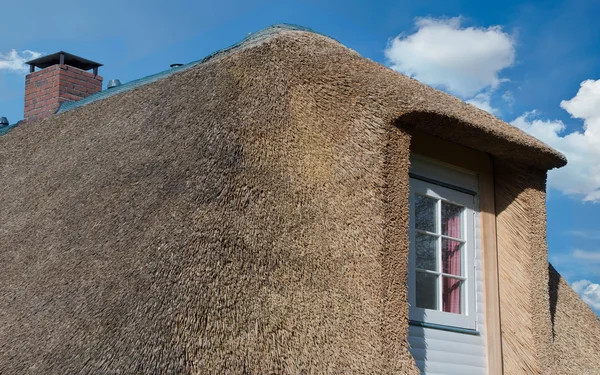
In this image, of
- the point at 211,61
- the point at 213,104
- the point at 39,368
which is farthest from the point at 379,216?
the point at 39,368

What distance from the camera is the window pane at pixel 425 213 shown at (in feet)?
23.2

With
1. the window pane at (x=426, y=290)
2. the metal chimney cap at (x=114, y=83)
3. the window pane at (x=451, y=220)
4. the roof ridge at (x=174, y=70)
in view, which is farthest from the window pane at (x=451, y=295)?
the metal chimney cap at (x=114, y=83)

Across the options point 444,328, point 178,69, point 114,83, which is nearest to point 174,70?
point 178,69

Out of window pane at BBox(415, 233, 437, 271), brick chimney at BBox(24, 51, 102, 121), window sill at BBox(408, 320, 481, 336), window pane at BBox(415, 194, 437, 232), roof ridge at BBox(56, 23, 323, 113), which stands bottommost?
window sill at BBox(408, 320, 481, 336)

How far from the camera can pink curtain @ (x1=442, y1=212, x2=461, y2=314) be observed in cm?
714

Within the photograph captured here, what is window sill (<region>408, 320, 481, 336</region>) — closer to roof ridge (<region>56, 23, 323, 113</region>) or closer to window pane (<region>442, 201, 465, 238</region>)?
window pane (<region>442, 201, 465, 238</region>)

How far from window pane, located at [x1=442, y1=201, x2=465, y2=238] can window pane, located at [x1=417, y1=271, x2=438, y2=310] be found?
51 cm

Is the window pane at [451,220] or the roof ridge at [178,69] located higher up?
the roof ridge at [178,69]

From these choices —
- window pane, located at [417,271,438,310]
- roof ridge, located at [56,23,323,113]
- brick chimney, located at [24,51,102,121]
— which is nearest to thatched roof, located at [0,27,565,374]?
roof ridge, located at [56,23,323,113]

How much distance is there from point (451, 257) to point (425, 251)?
39 centimetres

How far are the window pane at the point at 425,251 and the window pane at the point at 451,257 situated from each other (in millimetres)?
139

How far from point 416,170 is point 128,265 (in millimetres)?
2909

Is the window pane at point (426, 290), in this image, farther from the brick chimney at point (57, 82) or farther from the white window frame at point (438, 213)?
the brick chimney at point (57, 82)

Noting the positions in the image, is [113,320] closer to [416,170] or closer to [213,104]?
[213,104]
